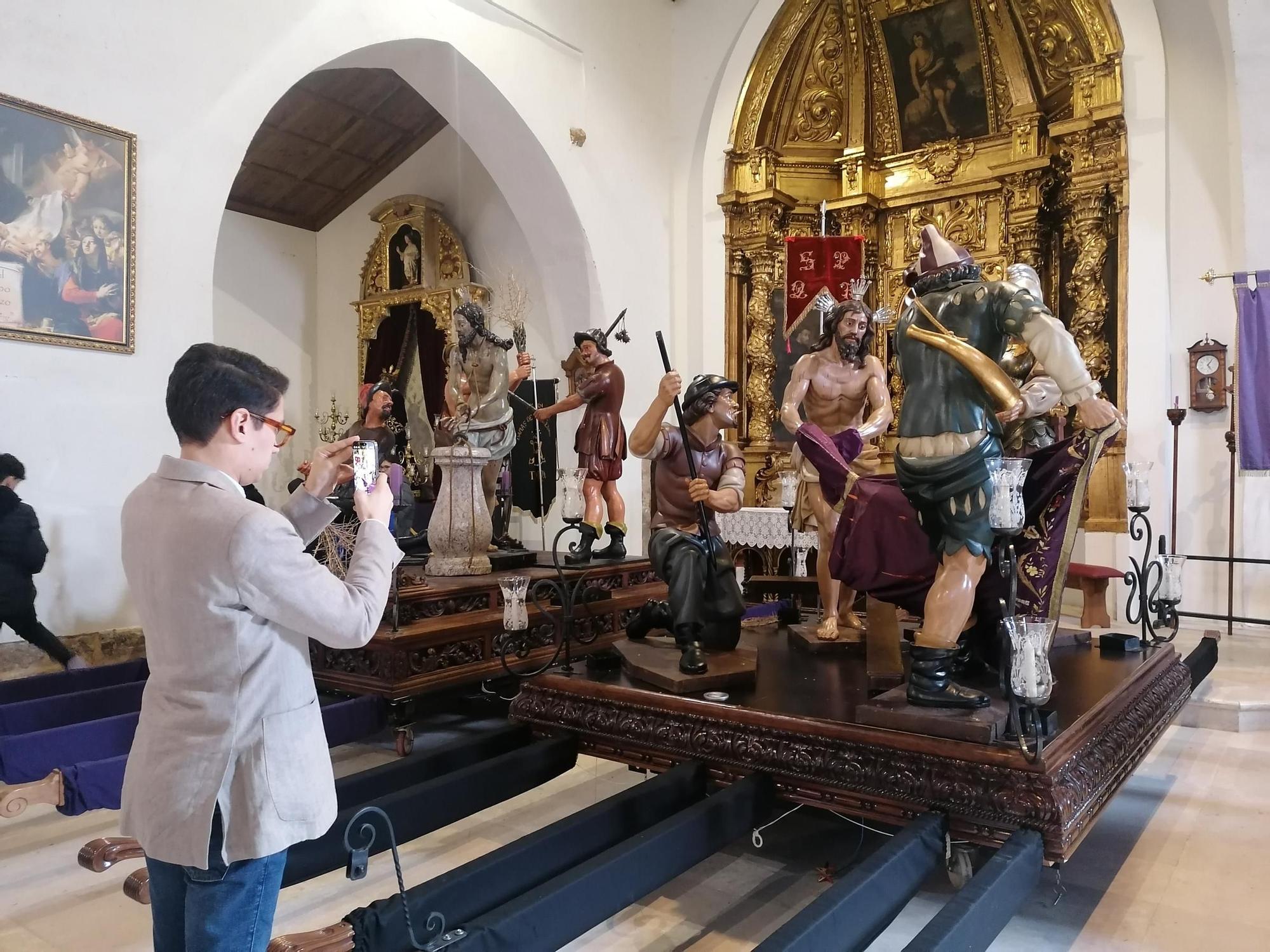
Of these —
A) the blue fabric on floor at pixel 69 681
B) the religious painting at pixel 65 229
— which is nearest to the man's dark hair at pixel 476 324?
the religious painting at pixel 65 229

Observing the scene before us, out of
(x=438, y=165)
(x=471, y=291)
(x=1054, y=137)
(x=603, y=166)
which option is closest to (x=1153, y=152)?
(x=1054, y=137)

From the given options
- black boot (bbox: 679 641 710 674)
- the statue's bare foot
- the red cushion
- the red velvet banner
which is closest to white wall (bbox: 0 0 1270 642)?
the red cushion

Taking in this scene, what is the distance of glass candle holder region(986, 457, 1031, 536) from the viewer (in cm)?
230

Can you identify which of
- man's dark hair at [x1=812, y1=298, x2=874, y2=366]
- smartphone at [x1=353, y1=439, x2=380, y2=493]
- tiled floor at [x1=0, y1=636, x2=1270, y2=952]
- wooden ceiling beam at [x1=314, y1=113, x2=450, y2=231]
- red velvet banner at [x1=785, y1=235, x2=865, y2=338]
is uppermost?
wooden ceiling beam at [x1=314, y1=113, x2=450, y2=231]

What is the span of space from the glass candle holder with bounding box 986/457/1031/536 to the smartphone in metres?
1.51

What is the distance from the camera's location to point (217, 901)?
1486 mm

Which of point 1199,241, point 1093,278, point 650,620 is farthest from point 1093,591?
point 650,620

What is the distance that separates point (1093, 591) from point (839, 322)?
3.39 meters

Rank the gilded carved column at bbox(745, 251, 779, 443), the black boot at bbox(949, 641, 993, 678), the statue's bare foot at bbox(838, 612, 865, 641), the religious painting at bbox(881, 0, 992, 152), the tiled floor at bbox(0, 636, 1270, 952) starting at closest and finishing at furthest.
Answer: the tiled floor at bbox(0, 636, 1270, 952) < the black boot at bbox(949, 641, 993, 678) < the statue's bare foot at bbox(838, 612, 865, 641) < the religious painting at bbox(881, 0, 992, 152) < the gilded carved column at bbox(745, 251, 779, 443)

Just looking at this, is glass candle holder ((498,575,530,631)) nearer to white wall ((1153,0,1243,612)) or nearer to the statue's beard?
the statue's beard

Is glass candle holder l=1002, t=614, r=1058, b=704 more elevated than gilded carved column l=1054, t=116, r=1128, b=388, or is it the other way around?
gilded carved column l=1054, t=116, r=1128, b=388

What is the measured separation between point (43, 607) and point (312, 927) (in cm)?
293

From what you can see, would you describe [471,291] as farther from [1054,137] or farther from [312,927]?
[312,927]

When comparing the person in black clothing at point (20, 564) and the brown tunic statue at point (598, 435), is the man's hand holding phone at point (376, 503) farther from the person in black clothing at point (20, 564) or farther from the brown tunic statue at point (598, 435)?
the brown tunic statue at point (598, 435)
